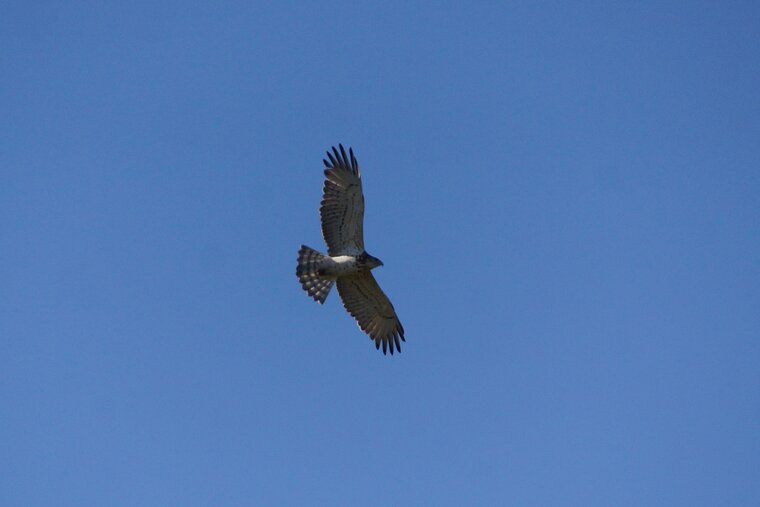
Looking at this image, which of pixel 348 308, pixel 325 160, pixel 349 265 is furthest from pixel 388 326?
pixel 325 160

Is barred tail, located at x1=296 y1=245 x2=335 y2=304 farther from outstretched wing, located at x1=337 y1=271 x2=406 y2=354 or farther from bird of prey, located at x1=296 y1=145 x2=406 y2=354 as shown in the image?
outstretched wing, located at x1=337 y1=271 x2=406 y2=354

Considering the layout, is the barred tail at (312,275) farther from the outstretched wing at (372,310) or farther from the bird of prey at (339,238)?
the outstretched wing at (372,310)

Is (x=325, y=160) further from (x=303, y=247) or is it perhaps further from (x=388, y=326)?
(x=388, y=326)

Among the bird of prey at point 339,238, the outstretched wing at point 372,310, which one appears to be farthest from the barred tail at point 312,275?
the outstretched wing at point 372,310

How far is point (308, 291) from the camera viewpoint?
19.4 m

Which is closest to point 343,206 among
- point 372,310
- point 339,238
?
point 339,238

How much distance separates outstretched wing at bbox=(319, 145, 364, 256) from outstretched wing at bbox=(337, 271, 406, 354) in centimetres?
97

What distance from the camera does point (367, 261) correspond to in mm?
19500

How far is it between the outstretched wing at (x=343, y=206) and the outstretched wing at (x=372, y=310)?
97 centimetres

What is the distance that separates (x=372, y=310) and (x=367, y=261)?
6.01 ft

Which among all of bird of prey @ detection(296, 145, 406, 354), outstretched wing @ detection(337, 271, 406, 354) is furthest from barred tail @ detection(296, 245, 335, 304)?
outstretched wing @ detection(337, 271, 406, 354)

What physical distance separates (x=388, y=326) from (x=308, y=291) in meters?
2.57

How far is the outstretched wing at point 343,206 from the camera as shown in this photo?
19422 mm

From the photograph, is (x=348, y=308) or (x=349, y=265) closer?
(x=349, y=265)
